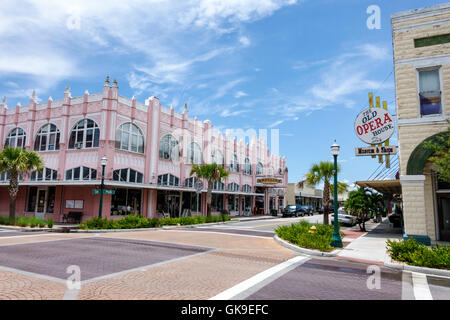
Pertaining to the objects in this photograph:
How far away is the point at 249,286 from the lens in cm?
662

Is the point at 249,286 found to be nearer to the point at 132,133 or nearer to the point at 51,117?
the point at 132,133

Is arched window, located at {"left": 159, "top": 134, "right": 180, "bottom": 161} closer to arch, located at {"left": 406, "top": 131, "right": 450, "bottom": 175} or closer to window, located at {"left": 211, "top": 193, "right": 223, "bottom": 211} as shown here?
window, located at {"left": 211, "top": 193, "right": 223, "bottom": 211}

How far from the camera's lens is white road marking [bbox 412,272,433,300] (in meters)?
6.36

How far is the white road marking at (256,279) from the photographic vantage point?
593cm

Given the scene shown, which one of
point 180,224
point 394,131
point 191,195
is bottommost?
point 180,224

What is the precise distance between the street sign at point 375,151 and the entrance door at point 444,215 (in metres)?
3.07

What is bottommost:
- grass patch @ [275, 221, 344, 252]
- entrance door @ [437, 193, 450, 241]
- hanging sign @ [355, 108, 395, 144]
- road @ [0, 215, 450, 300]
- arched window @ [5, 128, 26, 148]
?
road @ [0, 215, 450, 300]

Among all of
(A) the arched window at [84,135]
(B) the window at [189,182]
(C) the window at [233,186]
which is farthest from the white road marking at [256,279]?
(C) the window at [233,186]

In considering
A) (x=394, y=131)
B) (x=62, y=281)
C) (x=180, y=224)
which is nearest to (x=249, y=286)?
(x=62, y=281)

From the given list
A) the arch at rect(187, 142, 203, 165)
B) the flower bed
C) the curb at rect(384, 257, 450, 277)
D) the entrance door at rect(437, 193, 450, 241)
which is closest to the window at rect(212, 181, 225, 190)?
the arch at rect(187, 142, 203, 165)

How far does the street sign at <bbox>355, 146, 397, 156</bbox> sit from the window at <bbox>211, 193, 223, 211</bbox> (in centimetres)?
2363

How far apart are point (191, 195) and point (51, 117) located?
15.0m

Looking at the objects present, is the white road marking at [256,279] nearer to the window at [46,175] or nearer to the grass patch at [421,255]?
the grass patch at [421,255]

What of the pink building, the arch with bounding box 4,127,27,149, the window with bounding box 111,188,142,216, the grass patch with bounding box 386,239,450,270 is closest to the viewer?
the grass patch with bounding box 386,239,450,270
